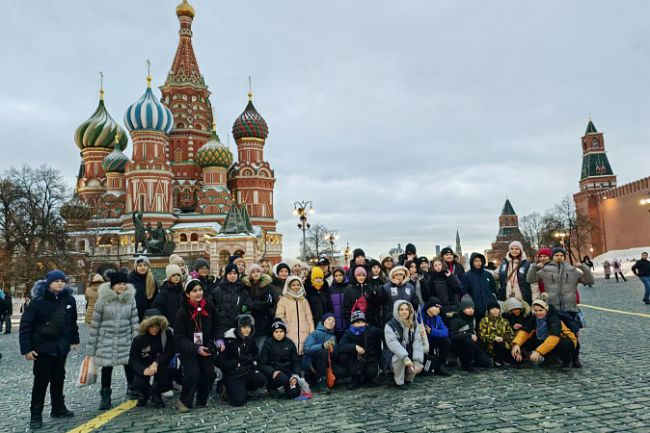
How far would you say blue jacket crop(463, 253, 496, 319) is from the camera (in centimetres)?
738

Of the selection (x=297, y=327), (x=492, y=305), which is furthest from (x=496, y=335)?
(x=297, y=327)

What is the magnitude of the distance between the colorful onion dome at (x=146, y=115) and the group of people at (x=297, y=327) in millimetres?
42134

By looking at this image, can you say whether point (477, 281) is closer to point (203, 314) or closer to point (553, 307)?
point (553, 307)

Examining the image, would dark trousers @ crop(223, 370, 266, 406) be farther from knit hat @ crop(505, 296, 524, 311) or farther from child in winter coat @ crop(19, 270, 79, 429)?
knit hat @ crop(505, 296, 524, 311)

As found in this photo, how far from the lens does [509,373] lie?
251 inches

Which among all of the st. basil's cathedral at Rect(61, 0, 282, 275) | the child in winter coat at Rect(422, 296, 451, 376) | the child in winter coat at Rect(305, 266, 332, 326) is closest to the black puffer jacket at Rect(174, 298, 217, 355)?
the child in winter coat at Rect(305, 266, 332, 326)

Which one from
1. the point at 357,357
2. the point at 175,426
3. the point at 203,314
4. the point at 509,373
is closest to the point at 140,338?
the point at 203,314

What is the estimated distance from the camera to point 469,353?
6.68 meters

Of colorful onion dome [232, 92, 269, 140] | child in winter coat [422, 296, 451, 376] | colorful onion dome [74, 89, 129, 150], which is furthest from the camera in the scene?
colorful onion dome [232, 92, 269, 140]

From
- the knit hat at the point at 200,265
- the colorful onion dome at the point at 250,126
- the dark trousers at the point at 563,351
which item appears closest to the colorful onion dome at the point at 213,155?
the colorful onion dome at the point at 250,126

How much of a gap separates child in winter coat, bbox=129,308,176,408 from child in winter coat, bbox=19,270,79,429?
27.3 inches

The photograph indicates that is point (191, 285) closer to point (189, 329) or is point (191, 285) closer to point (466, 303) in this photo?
point (189, 329)

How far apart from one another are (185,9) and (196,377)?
60.3 meters

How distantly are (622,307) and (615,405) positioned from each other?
10.2 metres
